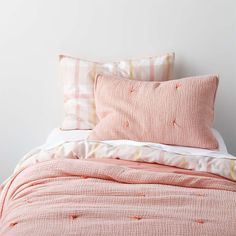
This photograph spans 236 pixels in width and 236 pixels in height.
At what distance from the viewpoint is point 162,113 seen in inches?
83.6

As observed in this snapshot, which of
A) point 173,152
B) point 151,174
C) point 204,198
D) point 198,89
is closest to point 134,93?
point 198,89

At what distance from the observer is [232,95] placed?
259 cm

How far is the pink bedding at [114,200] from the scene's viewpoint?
134 centimetres

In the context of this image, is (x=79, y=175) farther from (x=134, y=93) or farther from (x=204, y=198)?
(x=134, y=93)

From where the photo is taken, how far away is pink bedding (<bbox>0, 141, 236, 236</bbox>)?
4.39 ft

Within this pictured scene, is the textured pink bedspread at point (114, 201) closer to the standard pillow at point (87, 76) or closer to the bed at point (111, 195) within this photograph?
the bed at point (111, 195)

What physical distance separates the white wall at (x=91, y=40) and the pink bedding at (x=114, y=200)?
2.50 ft

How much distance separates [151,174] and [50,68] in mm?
1083

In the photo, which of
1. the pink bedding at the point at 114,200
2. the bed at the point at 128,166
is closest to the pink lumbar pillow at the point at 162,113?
the bed at the point at 128,166

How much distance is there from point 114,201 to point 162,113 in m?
0.71

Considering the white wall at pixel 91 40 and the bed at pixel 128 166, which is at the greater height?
the white wall at pixel 91 40

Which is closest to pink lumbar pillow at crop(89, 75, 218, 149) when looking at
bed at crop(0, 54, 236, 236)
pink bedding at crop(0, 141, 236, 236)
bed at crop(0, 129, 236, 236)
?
bed at crop(0, 54, 236, 236)

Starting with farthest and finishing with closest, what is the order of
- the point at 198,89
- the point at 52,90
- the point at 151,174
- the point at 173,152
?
the point at 52,90 → the point at 198,89 → the point at 173,152 → the point at 151,174

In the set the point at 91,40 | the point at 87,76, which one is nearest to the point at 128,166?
the point at 87,76
